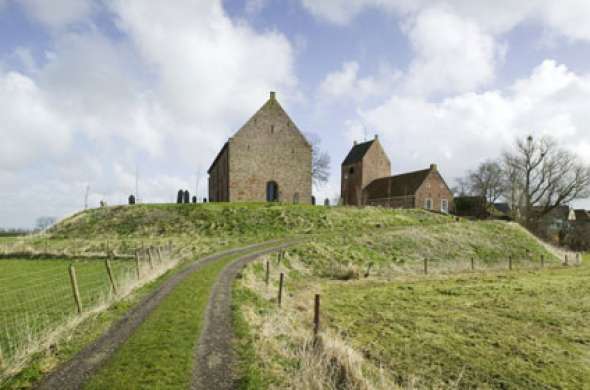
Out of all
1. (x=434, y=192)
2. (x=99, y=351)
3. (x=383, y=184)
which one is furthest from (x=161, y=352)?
(x=383, y=184)

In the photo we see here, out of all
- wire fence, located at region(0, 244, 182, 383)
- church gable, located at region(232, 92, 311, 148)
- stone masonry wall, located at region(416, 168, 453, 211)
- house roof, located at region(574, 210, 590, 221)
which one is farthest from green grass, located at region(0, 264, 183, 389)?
house roof, located at region(574, 210, 590, 221)

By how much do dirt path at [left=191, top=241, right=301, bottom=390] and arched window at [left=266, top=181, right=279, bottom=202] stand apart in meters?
28.7

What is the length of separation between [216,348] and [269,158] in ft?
113

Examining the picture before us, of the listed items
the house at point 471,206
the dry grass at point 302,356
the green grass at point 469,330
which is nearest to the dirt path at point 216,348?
the dry grass at point 302,356

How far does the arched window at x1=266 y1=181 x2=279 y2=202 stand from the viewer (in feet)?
139

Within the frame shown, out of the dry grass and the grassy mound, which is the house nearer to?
the grassy mound

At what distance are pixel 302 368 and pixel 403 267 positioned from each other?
19.1 m

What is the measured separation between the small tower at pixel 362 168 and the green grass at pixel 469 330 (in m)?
43.5

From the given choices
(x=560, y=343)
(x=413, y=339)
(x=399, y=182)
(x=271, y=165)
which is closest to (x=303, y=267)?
(x=413, y=339)

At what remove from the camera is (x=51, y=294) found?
46.9ft

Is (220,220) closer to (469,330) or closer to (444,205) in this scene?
(469,330)

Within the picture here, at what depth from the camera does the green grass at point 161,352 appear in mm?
6840

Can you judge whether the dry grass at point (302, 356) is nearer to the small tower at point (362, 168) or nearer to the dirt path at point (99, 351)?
the dirt path at point (99, 351)

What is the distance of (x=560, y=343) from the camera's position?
1095cm
